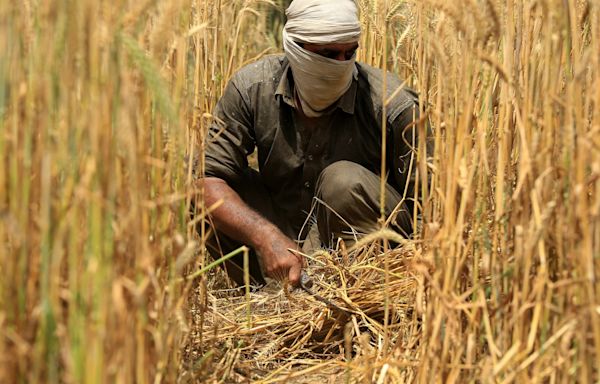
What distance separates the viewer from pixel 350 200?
2.60 metres

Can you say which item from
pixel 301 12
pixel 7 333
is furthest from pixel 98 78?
pixel 301 12

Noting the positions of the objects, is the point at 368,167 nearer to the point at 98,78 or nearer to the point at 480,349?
the point at 480,349

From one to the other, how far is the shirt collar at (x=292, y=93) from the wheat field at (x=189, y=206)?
54 cm

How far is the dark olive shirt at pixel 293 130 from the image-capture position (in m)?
2.72

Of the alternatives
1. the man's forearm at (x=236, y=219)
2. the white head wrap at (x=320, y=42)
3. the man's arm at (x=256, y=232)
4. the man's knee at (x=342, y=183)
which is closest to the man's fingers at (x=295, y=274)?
the man's arm at (x=256, y=232)

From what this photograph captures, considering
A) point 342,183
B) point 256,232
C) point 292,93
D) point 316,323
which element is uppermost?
point 292,93

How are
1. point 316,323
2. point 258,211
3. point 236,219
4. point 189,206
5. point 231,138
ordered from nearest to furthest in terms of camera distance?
point 189,206 < point 316,323 < point 236,219 < point 231,138 < point 258,211

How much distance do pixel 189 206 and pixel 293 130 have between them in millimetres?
1133

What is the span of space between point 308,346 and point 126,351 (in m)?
1.05

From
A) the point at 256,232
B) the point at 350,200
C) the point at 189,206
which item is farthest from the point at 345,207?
the point at 189,206

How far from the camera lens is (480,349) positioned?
5.63ft

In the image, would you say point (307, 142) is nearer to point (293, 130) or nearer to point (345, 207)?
point (293, 130)

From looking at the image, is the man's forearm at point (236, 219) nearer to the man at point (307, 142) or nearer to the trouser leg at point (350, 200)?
the man at point (307, 142)

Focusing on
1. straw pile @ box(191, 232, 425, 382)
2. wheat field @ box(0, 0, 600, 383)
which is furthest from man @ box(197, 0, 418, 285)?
wheat field @ box(0, 0, 600, 383)
